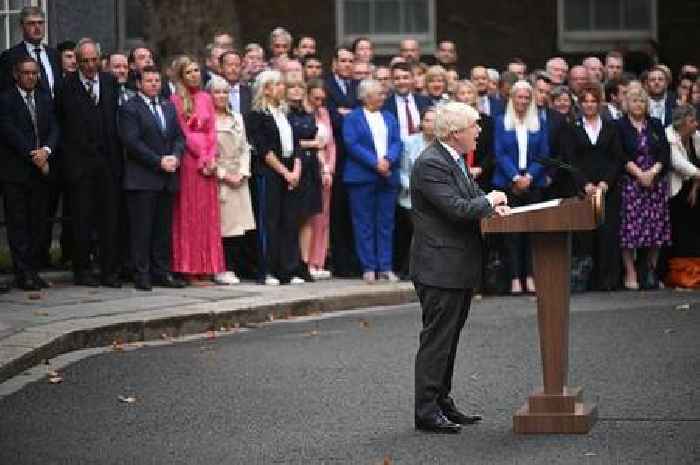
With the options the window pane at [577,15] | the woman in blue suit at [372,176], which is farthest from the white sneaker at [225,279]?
the window pane at [577,15]

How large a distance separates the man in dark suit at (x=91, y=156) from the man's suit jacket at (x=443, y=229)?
6.99 meters

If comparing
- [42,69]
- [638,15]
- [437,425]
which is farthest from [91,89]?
[638,15]

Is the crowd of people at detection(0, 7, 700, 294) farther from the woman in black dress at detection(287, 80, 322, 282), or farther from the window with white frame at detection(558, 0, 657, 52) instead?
the window with white frame at detection(558, 0, 657, 52)

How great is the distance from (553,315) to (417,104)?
9.39 m

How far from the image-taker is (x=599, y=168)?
65.6 ft

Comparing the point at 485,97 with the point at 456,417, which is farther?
the point at 485,97

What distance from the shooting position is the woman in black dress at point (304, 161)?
1933 cm

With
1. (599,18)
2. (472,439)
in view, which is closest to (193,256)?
(472,439)

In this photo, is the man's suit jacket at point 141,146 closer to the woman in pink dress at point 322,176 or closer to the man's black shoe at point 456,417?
the woman in pink dress at point 322,176

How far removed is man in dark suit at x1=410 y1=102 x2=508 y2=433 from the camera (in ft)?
37.1

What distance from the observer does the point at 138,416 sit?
467 inches

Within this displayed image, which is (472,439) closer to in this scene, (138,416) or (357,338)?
(138,416)

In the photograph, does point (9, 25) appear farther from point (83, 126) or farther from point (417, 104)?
point (417, 104)

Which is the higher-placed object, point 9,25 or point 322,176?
point 9,25
